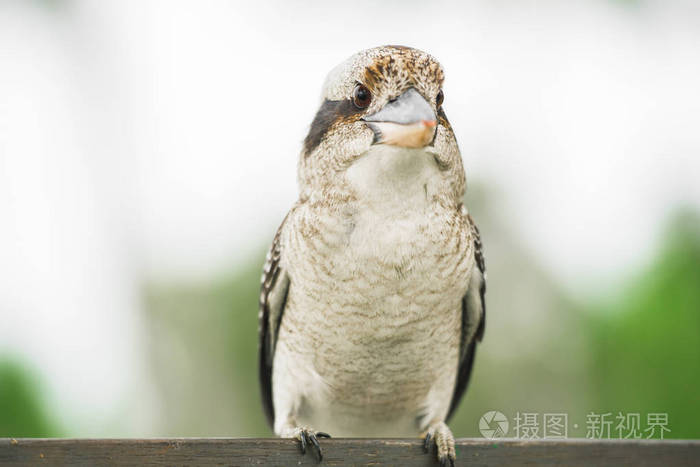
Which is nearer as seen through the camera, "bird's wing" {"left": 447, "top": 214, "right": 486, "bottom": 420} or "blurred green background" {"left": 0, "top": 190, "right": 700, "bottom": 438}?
"bird's wing" {"left": 447, "top": 214, "right": 486, "bottom": 420}

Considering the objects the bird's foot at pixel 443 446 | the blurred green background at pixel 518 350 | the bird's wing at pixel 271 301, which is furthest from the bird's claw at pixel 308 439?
the blurred green background at pixel 518 350

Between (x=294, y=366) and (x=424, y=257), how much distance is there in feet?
2.44

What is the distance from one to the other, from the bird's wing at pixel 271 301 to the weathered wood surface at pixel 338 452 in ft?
2.46

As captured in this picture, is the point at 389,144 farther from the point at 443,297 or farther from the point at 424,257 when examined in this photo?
the point at 443,297

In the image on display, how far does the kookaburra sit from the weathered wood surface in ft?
0.31

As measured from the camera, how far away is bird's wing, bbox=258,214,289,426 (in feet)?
8.84

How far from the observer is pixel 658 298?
5.23 metres

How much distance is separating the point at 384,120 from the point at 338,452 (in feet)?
3.23
